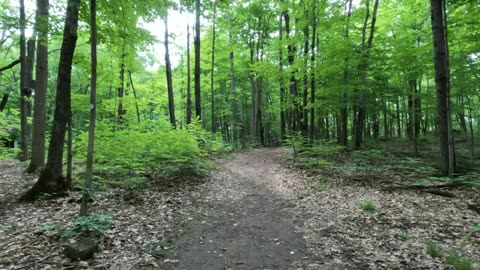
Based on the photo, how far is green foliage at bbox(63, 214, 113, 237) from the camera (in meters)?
4.83

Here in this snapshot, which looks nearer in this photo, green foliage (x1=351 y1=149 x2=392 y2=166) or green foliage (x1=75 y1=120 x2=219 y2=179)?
green foliage (x1=75 y1=120 x2=219 y2=179)

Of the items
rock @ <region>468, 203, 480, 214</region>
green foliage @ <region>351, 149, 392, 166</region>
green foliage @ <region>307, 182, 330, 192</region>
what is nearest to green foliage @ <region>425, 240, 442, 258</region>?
rock @ <region>468, 203, 480, 214</region>

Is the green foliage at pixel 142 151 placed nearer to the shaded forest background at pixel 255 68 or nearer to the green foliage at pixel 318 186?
the shaded forest background at pixel 255 68

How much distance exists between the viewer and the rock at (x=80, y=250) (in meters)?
4.20

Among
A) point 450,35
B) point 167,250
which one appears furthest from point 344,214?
point 450,35

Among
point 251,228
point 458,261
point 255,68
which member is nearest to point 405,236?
point 458,261

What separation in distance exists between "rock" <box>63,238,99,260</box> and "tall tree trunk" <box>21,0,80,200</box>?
3.12 m

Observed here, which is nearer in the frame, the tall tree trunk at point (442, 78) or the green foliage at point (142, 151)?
the green foliage at point (142, 151)

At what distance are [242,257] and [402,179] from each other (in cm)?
710

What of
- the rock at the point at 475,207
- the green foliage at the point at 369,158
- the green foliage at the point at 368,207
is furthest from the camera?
the green foliage at the point at 369,158

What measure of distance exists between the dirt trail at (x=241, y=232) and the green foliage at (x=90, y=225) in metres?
1.28

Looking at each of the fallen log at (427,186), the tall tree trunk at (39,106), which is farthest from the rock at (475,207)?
the tall tree trunk at (39,106)

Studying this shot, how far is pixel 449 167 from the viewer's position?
8836 millimetres

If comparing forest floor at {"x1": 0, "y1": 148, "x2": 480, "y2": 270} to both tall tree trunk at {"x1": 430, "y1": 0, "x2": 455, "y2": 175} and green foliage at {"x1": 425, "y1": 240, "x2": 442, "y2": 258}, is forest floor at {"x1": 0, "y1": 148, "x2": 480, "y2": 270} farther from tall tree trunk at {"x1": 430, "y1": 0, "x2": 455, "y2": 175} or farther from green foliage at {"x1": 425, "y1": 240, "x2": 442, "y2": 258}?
tall tree trunk at {"x1": 430, "y1": 0, "x2": 455, "y2": 175}
